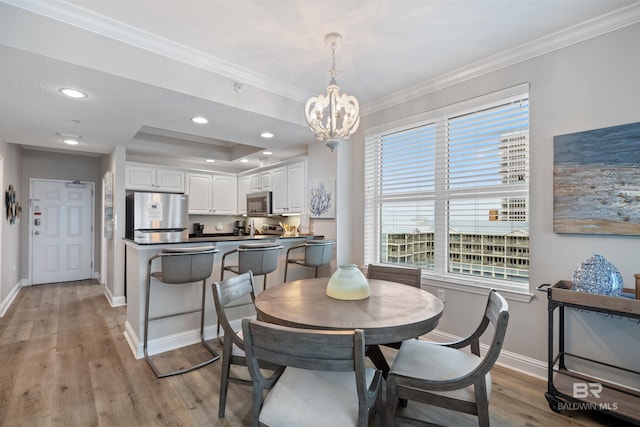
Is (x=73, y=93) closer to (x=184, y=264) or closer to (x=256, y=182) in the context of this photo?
(x=184, y=264)

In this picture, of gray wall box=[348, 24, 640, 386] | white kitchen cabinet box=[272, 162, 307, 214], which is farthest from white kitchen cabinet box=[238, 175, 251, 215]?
gray wall box=[348, 24, 640, 386]

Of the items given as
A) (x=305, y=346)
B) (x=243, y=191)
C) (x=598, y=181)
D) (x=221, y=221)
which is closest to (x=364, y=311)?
(x=305, y=346)

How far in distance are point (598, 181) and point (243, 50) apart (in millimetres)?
2830

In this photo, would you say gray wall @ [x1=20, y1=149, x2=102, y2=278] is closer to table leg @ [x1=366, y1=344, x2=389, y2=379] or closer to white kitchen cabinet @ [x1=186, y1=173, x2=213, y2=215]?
white kitchen cabinet @ [x1=186, y1=173, x2=213, y2=215]

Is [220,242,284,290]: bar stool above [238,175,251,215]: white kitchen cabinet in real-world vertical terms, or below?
below

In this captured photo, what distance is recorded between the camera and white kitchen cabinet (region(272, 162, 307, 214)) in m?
4.45

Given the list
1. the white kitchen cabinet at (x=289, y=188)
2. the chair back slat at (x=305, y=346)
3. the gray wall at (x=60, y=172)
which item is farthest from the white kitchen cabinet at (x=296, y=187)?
the gray wall at (x=60, y=172)

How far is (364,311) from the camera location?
65.7 inches

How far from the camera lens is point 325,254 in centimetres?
356

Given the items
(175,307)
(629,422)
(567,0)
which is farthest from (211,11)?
(629,422)

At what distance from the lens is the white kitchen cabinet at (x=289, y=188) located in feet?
14.6

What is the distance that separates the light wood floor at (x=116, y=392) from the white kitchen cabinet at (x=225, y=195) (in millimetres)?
3128

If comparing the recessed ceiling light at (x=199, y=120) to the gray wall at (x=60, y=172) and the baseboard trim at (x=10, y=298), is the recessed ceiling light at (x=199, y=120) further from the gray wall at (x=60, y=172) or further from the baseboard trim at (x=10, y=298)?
the gray wall at (x=60, y=172)

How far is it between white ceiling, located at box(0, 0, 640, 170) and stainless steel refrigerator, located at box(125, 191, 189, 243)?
1.58 metres
